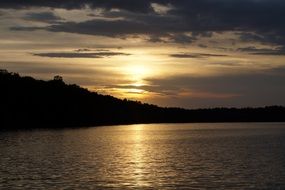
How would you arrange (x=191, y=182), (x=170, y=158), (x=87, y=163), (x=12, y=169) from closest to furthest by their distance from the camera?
(x=191, y=182), (x=12, y=169), (x=87, y=163), (x=170, y=158)

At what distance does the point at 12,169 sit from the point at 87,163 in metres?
13.3

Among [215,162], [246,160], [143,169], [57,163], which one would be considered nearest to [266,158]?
[246,160]

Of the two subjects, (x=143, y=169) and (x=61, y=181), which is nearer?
(x=61, y=181)

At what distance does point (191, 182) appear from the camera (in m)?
54.6

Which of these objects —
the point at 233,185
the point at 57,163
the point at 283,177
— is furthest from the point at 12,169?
the point at 283,177

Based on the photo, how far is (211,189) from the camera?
50156mm

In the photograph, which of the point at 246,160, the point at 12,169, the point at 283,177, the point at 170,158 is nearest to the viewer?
the point at 283,177

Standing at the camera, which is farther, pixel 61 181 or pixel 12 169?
pixel 12 169

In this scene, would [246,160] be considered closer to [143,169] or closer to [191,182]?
[143,169]

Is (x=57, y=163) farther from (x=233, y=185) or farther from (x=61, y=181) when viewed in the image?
(x=233, y=185)

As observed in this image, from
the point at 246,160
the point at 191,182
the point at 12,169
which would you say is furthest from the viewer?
the point at 246,160

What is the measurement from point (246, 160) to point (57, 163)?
26860mm

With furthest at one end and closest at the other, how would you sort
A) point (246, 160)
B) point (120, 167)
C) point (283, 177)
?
point (246, 160)
point (120, 167)
point (283, 177)

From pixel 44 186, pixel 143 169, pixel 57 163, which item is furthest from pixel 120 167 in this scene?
pixel 44 186
